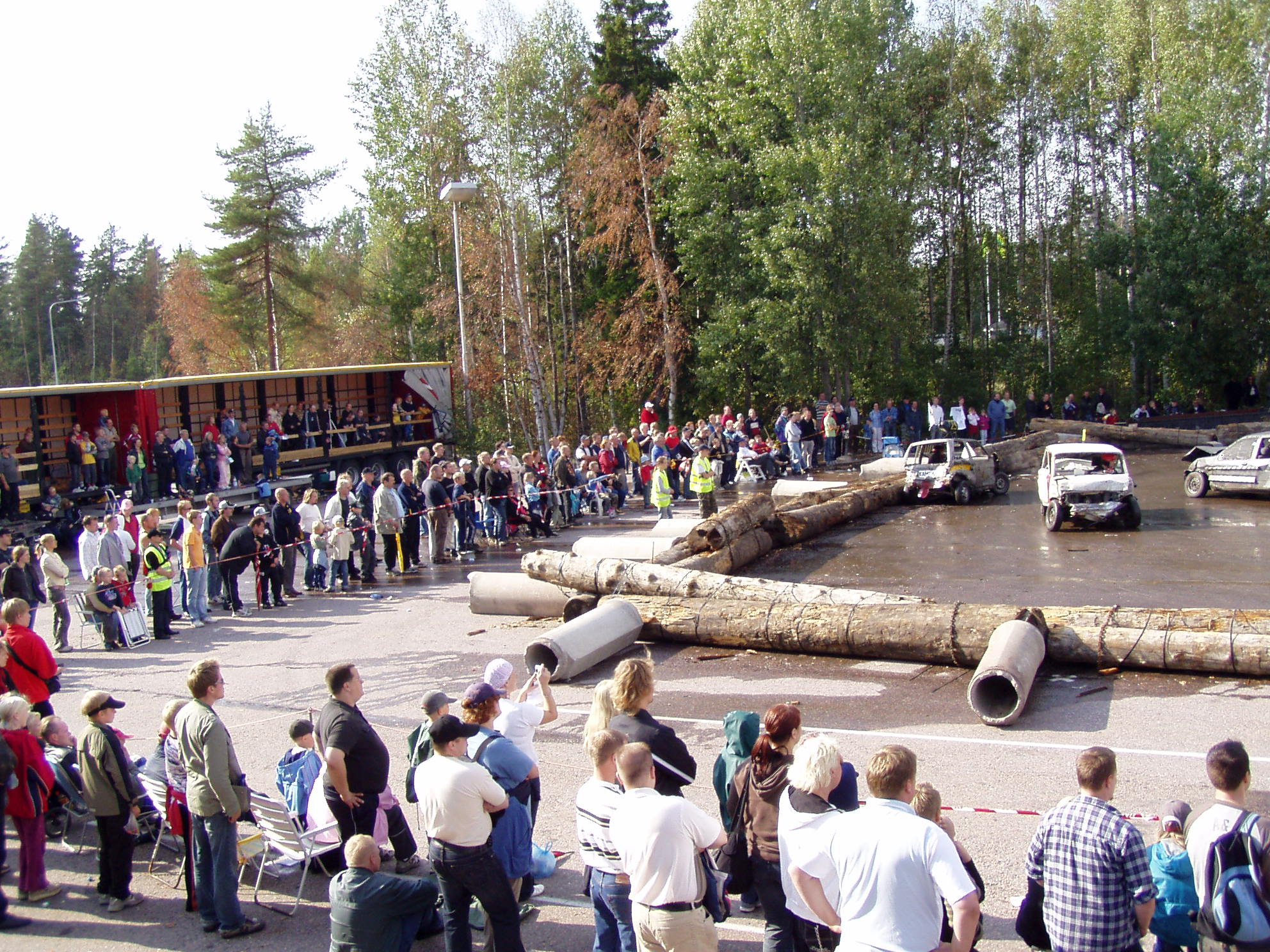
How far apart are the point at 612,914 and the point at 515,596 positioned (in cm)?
955

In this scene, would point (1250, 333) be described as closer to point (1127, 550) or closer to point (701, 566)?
point (1127, 550)

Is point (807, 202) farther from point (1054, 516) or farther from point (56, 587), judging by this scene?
point (56, 587)

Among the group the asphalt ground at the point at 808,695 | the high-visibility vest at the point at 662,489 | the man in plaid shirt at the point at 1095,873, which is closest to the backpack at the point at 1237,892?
the man in plaid shirt at the point at 1095,873

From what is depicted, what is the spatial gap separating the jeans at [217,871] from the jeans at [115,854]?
761 mm

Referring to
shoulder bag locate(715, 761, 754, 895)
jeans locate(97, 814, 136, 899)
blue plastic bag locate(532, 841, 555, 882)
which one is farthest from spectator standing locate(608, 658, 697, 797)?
jeans locate(97, 814, 136, 899)

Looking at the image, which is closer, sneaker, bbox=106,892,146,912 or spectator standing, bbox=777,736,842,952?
spectator standing, bbox=777,736,842,952

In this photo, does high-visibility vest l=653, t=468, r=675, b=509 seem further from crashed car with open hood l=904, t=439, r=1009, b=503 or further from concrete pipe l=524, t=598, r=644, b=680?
concrete pipe l=524, t=598, r=644, b=680

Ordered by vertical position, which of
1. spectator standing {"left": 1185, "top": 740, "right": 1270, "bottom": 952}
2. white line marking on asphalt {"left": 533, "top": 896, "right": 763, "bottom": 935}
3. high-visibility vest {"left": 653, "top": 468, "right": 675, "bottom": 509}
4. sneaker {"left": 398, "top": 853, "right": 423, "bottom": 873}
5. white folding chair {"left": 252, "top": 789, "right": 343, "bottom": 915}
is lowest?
white line marking on asphalt {"left": 533, "top": 896, "right": 763, "bottom": 935}

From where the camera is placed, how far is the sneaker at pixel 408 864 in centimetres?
725

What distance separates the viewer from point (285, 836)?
6996mm

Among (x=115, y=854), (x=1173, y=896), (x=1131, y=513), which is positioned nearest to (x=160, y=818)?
(x=115, y=854)

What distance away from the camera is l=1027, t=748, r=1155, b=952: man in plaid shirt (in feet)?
14.7

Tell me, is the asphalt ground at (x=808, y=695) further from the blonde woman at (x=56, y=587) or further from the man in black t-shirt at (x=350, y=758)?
the man in black t-shirt at (x=350, y=758)

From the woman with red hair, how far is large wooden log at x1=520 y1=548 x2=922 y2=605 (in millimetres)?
7354
